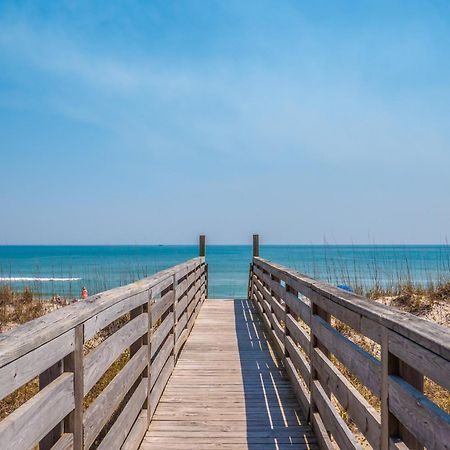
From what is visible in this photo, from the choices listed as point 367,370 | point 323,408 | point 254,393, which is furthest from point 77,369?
point 254,393

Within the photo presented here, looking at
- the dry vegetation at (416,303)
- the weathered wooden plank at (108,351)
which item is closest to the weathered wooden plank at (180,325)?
the weathered wooden plank at (108,351)

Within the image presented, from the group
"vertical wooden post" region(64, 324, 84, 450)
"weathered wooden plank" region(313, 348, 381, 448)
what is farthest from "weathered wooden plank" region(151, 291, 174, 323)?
"vertical wooden post" region(64, 324, 84, 450)

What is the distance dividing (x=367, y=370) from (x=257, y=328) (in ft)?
19.4

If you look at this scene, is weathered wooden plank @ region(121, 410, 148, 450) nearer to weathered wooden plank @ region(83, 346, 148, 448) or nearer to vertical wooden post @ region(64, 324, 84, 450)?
weathered wooden plank @ region(83, 346, 148, 448)

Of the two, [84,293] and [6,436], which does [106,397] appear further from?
[84,293]

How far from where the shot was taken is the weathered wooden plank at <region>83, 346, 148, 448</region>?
79.9 inches

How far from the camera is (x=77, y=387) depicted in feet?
6.00

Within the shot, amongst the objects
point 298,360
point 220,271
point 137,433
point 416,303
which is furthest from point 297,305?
point 220,271

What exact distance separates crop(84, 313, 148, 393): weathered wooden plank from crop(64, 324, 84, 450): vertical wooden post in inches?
4.6

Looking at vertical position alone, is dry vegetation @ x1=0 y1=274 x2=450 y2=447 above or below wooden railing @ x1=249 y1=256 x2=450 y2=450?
below

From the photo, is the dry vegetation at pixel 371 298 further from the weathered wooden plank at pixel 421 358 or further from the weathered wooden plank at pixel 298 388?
the weathered wooden plank at pixel 421 358

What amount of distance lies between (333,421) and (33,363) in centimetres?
202

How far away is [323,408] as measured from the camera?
10.0ft

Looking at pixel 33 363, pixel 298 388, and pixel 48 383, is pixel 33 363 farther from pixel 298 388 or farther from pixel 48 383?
pixel 298 388
